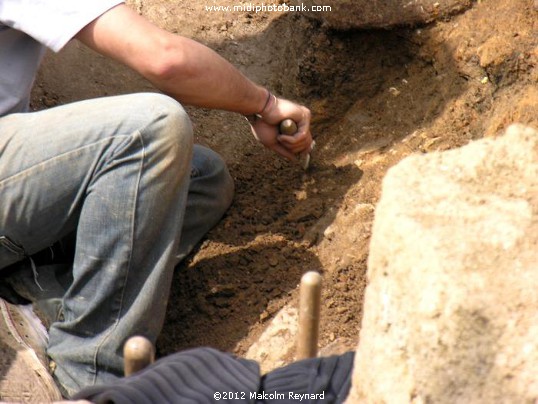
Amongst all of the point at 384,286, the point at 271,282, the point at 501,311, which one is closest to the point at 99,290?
the point at 271,282

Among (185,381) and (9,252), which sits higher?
(185,381)

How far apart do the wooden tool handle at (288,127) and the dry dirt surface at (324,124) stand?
0.39 m

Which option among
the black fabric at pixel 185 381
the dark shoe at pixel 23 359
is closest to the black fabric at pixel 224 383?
the black fabric at pixel 185 381

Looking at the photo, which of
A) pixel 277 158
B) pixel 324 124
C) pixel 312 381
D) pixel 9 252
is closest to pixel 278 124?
pixel 277 158

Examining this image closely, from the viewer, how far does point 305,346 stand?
1.99m

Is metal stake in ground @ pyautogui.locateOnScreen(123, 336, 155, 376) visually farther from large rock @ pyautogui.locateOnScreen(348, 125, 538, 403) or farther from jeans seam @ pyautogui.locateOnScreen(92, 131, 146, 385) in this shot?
jeans seam @ pyautogui.locateOnScreen(92, 131, 146, 385)

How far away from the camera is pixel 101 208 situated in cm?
250

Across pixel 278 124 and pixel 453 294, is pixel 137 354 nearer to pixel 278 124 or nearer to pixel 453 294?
pixel 453 294

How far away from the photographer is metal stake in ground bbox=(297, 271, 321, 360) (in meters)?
1.88

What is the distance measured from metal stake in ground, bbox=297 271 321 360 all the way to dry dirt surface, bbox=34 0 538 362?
649 mm

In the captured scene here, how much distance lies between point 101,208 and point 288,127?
68 centimetres

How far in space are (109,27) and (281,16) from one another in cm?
155

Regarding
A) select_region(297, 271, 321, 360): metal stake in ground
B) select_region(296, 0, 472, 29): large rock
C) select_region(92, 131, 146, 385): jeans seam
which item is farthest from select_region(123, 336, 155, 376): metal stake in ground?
select_region(296, 0, 472, 29): large rock

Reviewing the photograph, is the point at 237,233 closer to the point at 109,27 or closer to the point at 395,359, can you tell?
the point at 109,27
